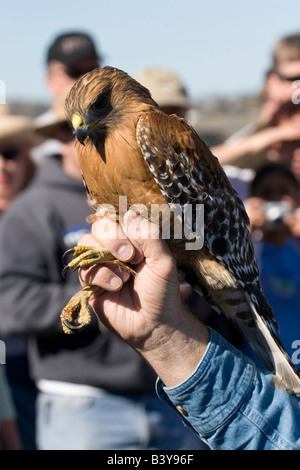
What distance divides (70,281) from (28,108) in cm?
475

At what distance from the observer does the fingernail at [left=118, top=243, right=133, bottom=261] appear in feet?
8.05

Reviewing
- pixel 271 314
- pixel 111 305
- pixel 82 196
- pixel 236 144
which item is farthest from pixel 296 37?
pixel 111 305

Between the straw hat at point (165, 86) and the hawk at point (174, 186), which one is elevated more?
the straw hat at point (165, 86)

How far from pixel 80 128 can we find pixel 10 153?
10.6 feet

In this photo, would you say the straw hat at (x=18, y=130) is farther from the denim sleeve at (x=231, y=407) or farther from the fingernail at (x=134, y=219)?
the denim sleeve at (x=231, y=407)

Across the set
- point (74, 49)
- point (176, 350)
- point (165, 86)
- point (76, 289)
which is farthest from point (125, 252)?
point (74, 49)

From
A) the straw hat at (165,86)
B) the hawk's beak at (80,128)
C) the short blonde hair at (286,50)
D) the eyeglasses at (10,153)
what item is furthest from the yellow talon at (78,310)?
Answer: the short blonde hair at (286,50)

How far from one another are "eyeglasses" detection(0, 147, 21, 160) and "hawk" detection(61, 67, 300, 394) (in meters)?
2.93

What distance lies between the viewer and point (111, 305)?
2.58 metres

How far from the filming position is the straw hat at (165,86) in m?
4.76

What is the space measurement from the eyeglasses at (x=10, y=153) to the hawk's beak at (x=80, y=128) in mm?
3194

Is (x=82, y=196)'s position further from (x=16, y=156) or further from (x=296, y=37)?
(x=296, y=37)

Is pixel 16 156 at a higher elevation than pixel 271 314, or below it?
higher

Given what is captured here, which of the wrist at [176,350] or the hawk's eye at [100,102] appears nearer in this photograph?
the wrist at [176,350]
